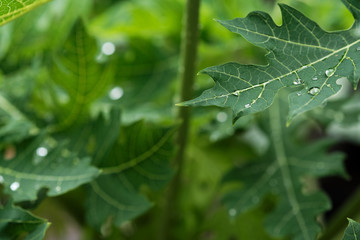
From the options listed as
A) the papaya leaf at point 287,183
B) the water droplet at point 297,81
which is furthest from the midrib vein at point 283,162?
the water droplet at point 297,81

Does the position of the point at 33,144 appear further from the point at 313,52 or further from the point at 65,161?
the point at 313,52

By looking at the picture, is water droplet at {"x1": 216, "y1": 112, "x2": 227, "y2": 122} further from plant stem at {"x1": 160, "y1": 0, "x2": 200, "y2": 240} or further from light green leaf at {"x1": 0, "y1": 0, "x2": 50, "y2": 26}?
light green leaf at {"x1": 0, "y1": 0, "x2": 50, "y2": 26}

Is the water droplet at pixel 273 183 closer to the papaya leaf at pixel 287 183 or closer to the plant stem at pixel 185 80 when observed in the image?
the papaya leaf at pixel 287 183

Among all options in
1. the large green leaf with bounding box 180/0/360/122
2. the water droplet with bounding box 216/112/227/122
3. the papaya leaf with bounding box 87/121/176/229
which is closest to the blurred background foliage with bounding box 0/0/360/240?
the water droplet with bounding box 216/112/227/122

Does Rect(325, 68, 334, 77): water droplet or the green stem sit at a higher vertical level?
Rect(325, 68, 334, 77): water droplet

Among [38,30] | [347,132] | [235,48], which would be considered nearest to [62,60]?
[38,30]
